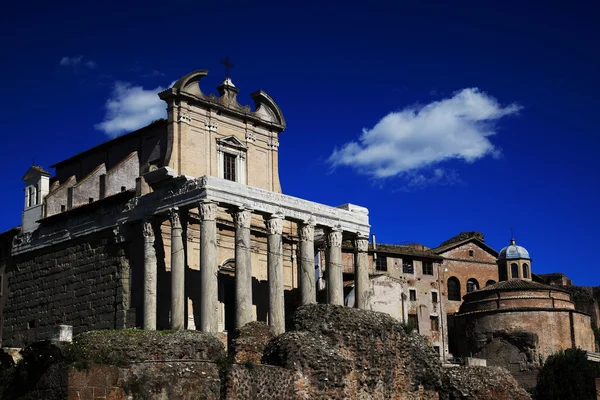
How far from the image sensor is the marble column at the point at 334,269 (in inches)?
1617

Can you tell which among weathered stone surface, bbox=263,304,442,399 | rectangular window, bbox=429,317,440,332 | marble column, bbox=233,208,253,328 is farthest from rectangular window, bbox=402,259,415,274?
weathered stone surface, bbox=263,304,442,399

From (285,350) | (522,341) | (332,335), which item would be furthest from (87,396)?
(522,341)

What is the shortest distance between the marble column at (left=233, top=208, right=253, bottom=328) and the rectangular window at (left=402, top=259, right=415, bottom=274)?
66.0 feet

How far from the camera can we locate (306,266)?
131 ft

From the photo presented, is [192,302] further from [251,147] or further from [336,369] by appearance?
[336,369]

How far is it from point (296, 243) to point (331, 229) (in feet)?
Answer: 11.6

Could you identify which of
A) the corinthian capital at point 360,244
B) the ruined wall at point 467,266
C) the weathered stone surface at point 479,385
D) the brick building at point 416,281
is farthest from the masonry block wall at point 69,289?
the ruined wall at point 467,266

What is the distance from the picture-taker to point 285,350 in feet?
85.8

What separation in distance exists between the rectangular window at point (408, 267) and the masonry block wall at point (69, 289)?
21.5 m

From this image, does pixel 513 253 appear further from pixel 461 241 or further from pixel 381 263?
pixel 381 263

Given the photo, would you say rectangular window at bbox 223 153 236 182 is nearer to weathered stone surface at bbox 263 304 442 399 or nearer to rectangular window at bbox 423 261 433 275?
weathered stone surface at bbox 263 304 442 399

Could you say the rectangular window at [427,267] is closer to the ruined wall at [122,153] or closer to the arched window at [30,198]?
the ruined wall at [122,153]

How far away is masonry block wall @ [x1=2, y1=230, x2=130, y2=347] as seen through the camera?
39312 mm

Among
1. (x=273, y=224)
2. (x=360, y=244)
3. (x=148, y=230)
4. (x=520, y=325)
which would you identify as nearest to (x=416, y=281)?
(x=520, y=325)
